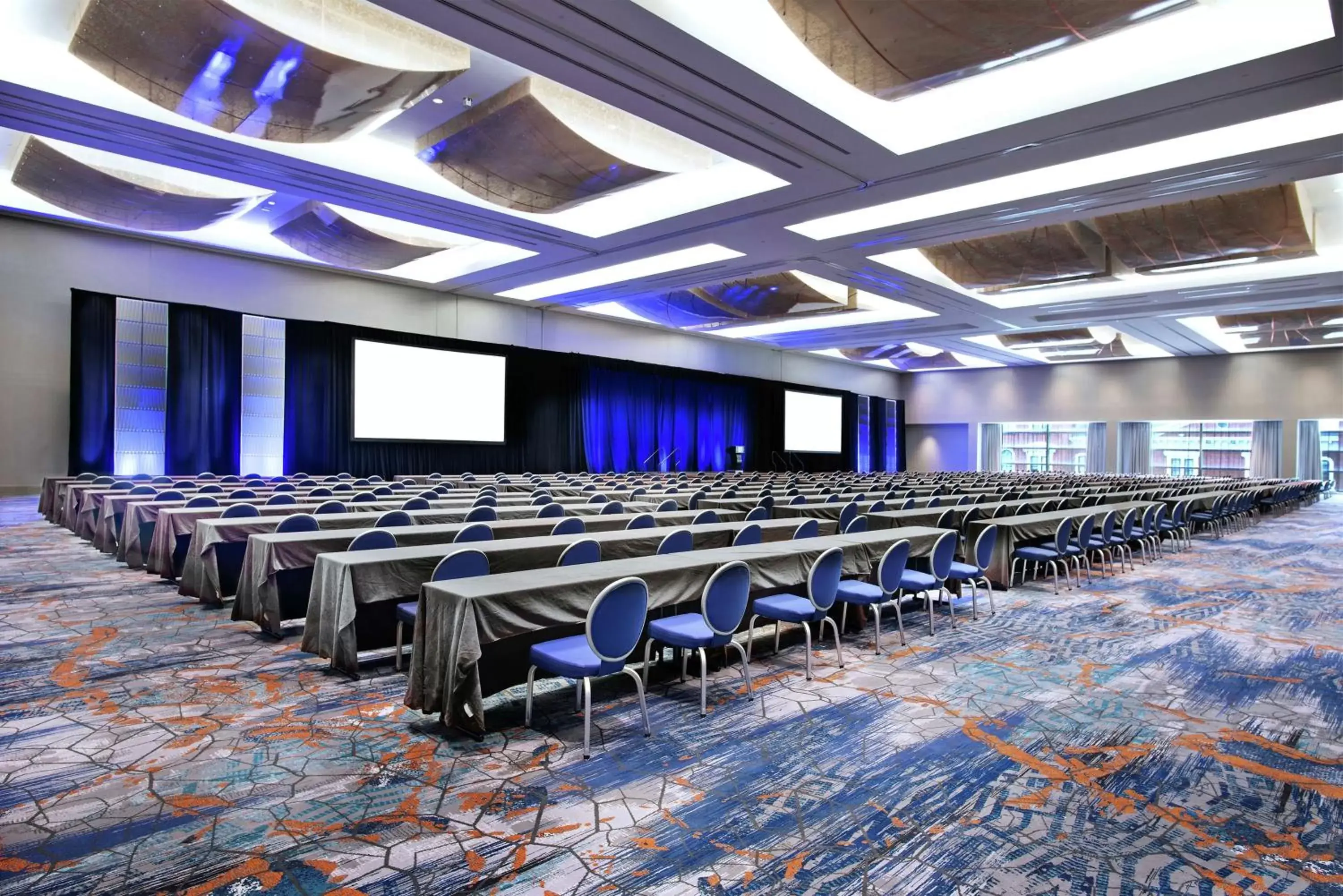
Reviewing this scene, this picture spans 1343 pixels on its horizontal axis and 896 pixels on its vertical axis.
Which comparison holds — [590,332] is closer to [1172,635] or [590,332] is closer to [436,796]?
[1172,635]

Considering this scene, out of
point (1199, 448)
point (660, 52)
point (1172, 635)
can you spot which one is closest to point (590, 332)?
point (660, 52)

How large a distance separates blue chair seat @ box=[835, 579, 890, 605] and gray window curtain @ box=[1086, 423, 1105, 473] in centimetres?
2668

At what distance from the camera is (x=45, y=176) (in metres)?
10.3

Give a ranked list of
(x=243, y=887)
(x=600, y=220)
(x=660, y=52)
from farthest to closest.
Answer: (x=600, y=220) → (x=660, y=52) → (x=243, y=887)

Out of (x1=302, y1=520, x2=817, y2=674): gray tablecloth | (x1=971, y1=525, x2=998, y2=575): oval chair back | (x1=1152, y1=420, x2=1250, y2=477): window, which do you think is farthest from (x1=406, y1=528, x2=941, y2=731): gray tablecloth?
(x1=1152, y1=420, x2=1250, y2=477): window

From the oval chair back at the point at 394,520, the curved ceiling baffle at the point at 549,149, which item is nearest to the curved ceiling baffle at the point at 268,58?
the curved ceiling baffle at the point at 549,149

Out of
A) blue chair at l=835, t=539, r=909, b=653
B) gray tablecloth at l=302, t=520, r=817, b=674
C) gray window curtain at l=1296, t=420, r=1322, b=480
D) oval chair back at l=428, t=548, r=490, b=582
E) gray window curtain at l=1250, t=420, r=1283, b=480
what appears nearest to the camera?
gray tablecloth at l=302, t=520, r=817, b=674

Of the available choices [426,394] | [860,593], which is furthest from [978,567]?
[426,394]

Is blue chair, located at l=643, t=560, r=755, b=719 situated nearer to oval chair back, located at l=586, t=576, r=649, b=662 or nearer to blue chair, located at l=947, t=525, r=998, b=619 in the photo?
oval chair back, located at l=586, t=576, r=649, b=662

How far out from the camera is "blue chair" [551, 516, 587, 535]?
6797 mm

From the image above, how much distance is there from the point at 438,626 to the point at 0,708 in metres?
2.33

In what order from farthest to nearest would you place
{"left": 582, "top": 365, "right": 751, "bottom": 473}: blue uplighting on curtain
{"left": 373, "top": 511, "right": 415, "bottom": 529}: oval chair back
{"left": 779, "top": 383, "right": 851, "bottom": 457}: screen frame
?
{"left": 779, "top": 383, "right": 851, "bottom": 457}: screen frame < {"left": 582, "top": 365, "right": 751, "bottom": 473}: blue uplighting on curtain < {"left": 373, "top": 511, "right": 415, "bottom": 529}: oval chair back

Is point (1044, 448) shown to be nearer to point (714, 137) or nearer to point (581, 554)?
point (714, 137)

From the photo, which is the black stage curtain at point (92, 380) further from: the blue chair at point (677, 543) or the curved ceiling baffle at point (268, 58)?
the blue chair at point (677, 543)
